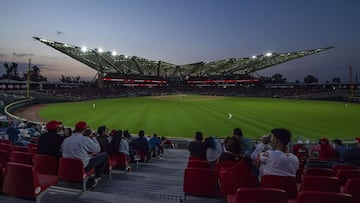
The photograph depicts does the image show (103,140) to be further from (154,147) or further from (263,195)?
(263,195)

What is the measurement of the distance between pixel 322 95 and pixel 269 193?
7512cm

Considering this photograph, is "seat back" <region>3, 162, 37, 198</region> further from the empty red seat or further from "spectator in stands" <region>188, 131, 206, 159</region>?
"spectator in stands" <region>188, 131, 206, 159</region>

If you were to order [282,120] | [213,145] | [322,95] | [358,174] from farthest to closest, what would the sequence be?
[322,95] → [282,120] → [213,145] → [358,174]

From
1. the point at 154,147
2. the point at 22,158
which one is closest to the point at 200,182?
the point at 22,158

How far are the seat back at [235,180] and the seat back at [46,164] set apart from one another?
348 centimetres

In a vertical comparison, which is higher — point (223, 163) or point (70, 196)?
point (223, 163)

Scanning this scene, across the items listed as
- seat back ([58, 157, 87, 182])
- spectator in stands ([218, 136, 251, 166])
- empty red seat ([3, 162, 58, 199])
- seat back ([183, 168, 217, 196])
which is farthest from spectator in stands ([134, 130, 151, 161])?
empty red seat ([3, 162, 58, 199])

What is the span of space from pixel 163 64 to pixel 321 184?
97673 mm

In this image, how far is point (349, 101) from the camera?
2314 inches

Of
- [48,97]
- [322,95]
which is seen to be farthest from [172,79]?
[48,97]

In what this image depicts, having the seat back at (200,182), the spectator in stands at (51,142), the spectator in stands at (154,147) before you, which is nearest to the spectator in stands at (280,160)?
the seat back at (200,182)

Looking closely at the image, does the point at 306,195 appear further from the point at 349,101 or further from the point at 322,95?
the point at 322,95

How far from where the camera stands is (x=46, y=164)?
5805mm

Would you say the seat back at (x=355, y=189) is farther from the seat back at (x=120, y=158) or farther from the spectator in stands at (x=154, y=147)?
the spectator in stands at (x=154, y=147)
